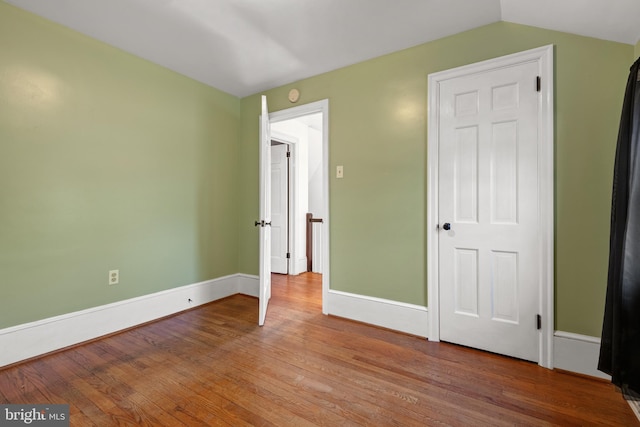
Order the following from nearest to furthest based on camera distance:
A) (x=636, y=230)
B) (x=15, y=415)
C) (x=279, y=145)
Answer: (x=636, y=230) → (x=15, y=415) → (x=279, y=145)

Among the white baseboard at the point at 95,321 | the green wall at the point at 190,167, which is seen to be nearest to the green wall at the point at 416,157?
the green wall at the point at 190,167

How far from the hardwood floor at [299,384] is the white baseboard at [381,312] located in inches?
3.7

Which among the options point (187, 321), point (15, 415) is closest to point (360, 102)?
point (187, 321)

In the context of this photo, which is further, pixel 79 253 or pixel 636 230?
pixel 79 253

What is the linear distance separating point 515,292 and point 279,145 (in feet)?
11.8

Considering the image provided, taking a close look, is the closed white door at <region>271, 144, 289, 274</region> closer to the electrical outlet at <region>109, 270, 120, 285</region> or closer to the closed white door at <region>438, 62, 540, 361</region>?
the electrical outlet at <region>109, 270, 120, 285</region>

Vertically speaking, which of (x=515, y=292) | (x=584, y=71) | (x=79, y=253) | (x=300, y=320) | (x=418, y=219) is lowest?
(x=300, y=320)

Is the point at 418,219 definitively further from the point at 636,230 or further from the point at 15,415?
the point at 15,415

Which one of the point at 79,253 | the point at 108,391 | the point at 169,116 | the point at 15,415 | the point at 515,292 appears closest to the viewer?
the point at 15,415

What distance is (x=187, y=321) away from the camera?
Answer: 8.70 ft

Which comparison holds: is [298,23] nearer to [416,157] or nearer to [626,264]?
[416,157]

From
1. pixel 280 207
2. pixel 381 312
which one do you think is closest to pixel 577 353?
pixel 381 312

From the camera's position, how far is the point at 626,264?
122 cm

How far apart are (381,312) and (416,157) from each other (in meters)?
1.35
